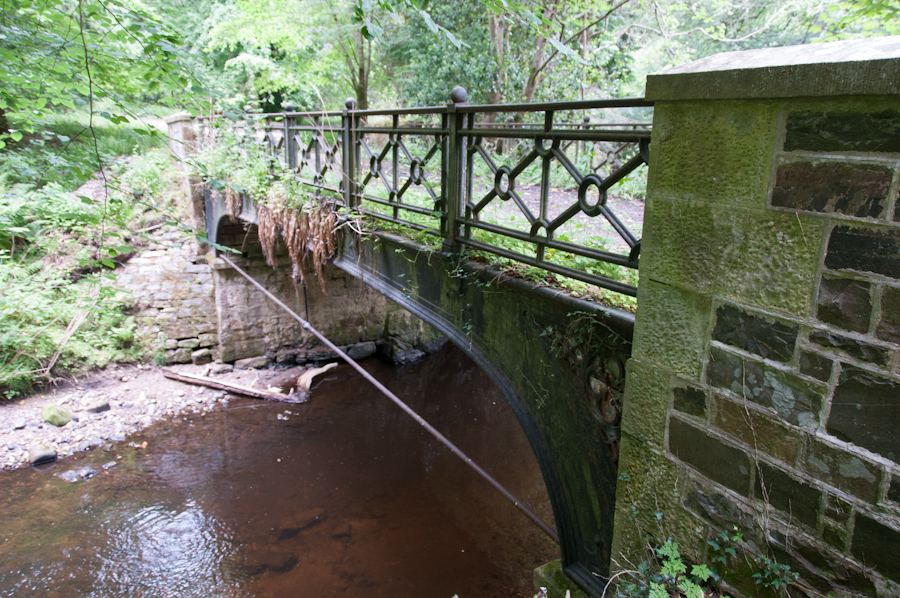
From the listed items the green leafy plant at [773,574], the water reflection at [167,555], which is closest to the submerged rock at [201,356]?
the water reflection at [167,555]

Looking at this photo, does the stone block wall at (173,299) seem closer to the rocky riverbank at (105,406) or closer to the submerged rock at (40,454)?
the rocky riverbank at (105,406)

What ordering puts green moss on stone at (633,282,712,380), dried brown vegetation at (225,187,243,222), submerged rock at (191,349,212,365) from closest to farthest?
green moss on stone at (633,282,712,380), dried brown vegetation at (225,187,243,222), submerged rock at (191,349,212,365)

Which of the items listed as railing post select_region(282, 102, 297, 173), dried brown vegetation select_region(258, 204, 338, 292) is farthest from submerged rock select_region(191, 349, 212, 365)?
railing post select_region(282, 102, 297, 173)

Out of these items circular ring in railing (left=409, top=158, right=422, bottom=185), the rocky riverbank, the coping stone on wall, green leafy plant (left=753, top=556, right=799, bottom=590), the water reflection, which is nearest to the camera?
the coping stone on wall

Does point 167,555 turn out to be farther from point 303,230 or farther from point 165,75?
point 165,75

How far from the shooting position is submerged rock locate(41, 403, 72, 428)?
26.4 feet

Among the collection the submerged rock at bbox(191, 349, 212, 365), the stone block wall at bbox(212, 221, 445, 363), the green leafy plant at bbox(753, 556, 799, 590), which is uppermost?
the green leafy plant at bbox(753, 556, 799, 590)

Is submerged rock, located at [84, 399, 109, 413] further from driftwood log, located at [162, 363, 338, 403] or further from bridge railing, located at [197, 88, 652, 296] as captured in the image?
bridge railing, located at [197, 88, 652, 296]

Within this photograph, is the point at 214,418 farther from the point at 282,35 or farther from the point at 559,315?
the point at 282,35

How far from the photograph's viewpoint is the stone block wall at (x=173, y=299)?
32.4 feet

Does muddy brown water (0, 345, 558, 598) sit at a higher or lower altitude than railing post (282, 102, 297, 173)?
lower

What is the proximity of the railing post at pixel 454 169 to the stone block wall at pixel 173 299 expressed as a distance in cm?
785

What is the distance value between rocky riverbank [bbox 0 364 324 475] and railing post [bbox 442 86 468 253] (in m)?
6.46

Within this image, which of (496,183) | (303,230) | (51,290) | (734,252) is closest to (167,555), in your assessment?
(303,230)
